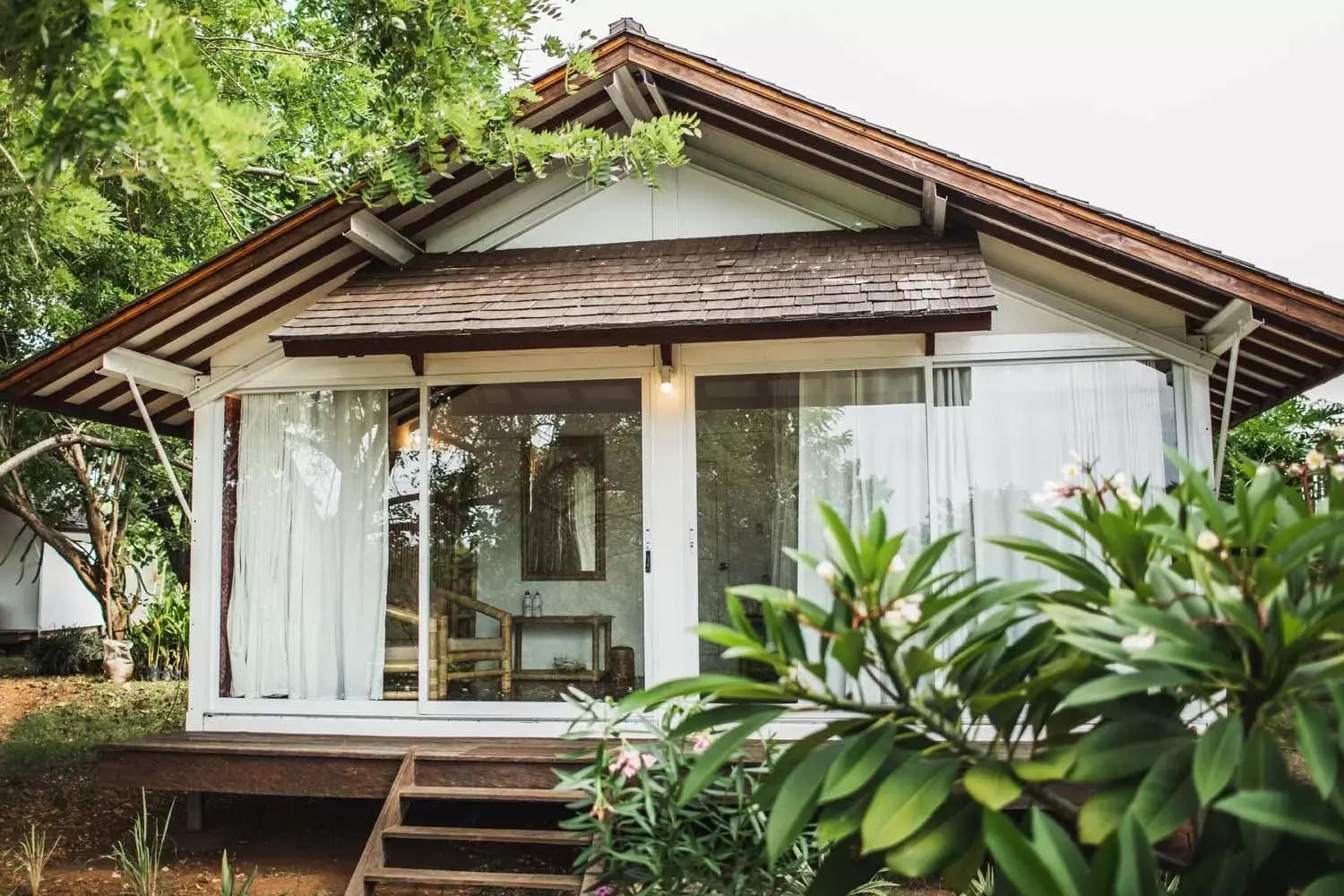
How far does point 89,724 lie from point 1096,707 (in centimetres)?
1092

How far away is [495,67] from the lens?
5238mm

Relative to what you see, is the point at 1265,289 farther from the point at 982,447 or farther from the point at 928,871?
the point at 928,871

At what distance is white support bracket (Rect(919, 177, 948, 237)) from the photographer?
19.7 feet

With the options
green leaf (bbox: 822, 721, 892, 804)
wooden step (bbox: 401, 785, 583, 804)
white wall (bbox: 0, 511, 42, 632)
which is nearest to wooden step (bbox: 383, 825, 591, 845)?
wooden step (bbox: 401, 785, 583, 804)

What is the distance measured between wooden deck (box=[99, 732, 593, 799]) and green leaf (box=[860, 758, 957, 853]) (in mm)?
3657

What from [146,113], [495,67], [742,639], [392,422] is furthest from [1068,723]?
[392,422]

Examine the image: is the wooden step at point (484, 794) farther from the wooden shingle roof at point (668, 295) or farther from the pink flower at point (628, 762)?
the wooden shingle roof at point (668, 295)

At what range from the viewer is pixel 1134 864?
70.3 inches

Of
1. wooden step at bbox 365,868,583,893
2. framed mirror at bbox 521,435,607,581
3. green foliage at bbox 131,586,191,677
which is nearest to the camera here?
wooden step at bbox 365,868,583,893

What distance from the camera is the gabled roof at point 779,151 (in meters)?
5.43

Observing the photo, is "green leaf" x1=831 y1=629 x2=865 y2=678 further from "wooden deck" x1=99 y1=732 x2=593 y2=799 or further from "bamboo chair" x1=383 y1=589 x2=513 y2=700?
"bamboo chair" x1=383 y1=589 x2=513 y2=700

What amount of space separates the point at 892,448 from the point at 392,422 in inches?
123

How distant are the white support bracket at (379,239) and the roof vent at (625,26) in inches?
71.1

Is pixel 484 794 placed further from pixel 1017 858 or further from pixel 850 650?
pixel 1017 858
